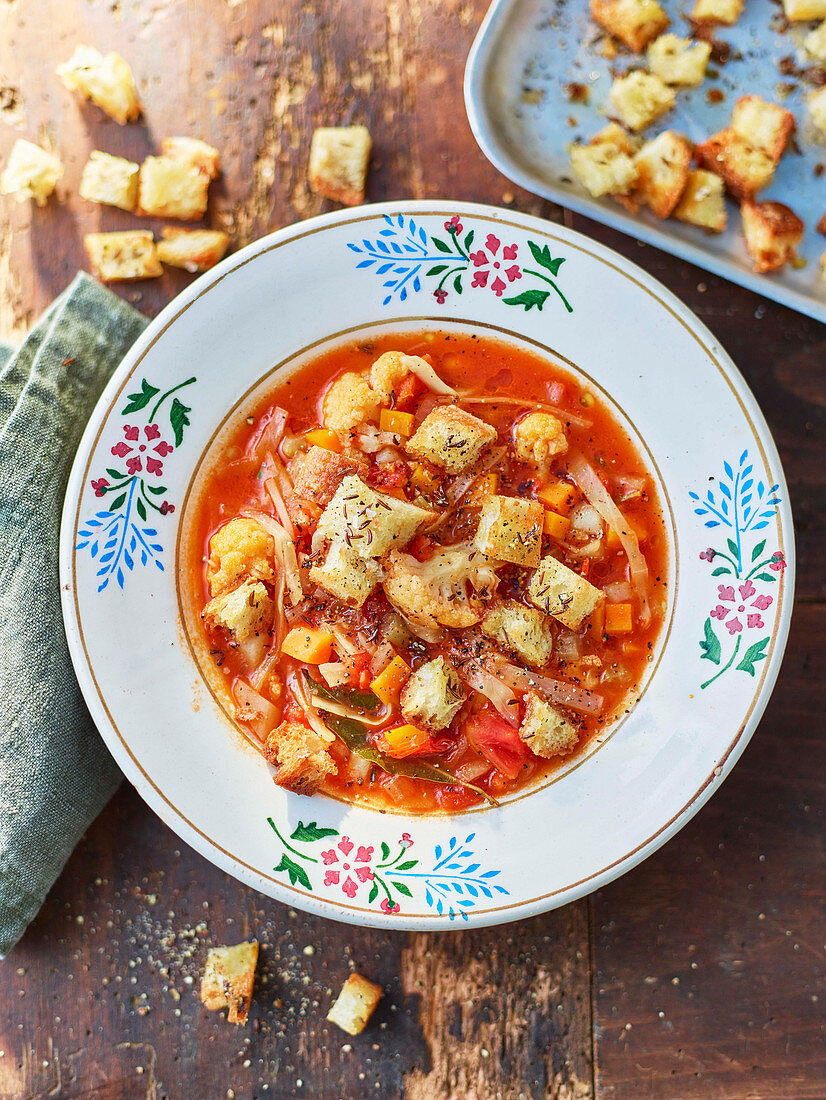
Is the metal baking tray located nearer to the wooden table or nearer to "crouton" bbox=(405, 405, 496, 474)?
the wooden table

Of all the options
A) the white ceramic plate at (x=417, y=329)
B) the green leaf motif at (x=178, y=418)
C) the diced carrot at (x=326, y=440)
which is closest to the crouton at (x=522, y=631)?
the white ceramic plate at (x=417, y=329)

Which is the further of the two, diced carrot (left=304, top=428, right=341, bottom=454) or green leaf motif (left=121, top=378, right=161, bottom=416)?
diced carrot (left=304, top=428, right=341, bottom=454)

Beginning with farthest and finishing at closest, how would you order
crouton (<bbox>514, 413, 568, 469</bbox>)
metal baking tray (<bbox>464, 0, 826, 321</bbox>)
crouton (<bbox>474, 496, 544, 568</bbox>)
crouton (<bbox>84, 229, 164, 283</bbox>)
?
crouton (<bbox>84, 229, 164, 283</bbox>), metal baking tray (<bbox>464, 0, 826, 321</bbox>), crouton (<bbox>514, 413, 568, 469</bbox>), crouton (<bbox>474, 496, 544, 568</bbox>)

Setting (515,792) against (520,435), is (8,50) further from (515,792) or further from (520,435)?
(515,792)

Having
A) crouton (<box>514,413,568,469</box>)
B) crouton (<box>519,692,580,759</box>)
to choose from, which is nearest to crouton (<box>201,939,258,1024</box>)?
crouton (<box>519,692,580,759</box>)

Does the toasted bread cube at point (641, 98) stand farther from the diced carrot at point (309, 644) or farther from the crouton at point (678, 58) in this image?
the diced carrot at point (309, 644)

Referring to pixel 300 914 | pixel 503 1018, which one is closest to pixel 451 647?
pixel 300 914
